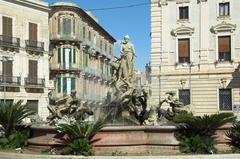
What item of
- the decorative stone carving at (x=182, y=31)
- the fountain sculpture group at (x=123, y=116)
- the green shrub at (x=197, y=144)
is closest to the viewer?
the green shrub at (x=197, y=144)

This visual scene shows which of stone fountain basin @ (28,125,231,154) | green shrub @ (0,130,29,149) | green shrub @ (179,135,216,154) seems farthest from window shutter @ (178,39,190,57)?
green shrub @ (179,135,216,154)

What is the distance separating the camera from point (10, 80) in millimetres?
43969

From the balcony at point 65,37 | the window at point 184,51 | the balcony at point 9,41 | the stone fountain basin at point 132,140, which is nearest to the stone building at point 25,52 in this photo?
the balcony at point 9,41

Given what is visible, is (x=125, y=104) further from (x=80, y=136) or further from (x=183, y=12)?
(x=183, y=12)

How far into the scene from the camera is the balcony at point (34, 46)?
46.6 metres

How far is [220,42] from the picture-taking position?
35.0 metres

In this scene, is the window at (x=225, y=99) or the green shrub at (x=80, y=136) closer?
the green shrub at (x=80, y=136)

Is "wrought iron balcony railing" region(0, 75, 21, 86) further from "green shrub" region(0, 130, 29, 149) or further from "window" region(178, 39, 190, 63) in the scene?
"green shrub" region(0, 130, 29, 149)

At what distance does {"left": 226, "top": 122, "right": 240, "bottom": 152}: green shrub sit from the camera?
14.3 meters

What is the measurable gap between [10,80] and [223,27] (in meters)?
20.4

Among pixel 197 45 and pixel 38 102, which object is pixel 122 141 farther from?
pixel 38 102

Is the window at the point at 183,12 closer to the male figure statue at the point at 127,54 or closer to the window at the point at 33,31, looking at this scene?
the window at the point at 33,31

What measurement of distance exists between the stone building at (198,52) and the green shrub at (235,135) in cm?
1956

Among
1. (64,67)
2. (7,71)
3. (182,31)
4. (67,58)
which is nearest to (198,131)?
(182,31)
